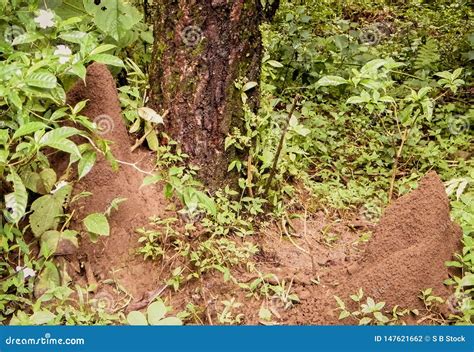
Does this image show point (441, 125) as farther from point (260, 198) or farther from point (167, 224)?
point (167, 224)

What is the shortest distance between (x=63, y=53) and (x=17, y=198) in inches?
32.0

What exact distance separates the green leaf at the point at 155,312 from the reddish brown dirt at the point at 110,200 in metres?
0.35

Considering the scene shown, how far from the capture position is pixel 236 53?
3652mm

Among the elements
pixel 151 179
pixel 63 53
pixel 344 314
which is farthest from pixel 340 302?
pixel 63 53

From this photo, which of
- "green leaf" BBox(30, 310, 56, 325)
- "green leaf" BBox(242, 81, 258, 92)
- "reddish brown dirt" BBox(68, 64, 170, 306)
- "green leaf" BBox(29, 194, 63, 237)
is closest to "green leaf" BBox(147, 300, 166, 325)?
"reddish brown dirt" BBox(68, 64, 170, 306)

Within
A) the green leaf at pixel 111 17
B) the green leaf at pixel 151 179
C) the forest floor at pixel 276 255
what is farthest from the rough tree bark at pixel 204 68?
the green leaf at pixel 151 179

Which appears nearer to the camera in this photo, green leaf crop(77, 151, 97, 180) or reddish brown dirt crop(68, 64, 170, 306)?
green leaf crop(77, 151, 97, 180)

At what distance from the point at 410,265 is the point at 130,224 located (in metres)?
1.45

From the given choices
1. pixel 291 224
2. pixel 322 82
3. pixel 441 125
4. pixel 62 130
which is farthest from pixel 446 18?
pixel 62 130

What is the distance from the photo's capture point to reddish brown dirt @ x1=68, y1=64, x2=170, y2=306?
3.43 metres

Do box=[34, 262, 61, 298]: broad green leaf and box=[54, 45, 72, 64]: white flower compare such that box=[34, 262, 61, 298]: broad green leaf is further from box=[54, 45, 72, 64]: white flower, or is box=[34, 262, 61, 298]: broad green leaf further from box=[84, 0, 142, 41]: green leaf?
box=[84, 0, 142, 41]: green leaf

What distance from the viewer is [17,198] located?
3.16m

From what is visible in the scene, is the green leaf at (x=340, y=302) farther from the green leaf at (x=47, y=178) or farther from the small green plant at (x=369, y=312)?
the green leaf at (x=47, y=178)

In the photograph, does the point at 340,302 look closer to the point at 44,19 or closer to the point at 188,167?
the point at 188,167
